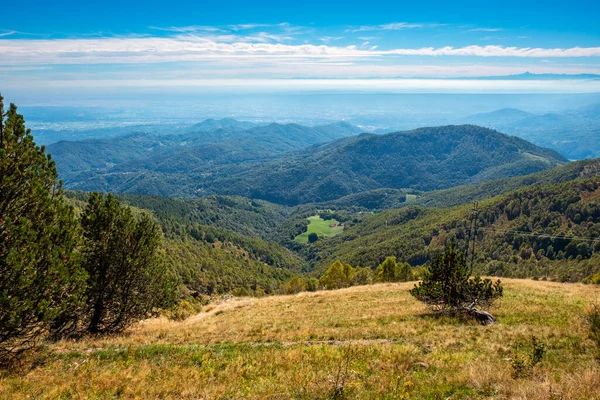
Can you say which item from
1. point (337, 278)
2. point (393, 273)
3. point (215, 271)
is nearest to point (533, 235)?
point (393, 273)

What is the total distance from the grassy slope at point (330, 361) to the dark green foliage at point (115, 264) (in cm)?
192

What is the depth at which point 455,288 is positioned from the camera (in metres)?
22.6

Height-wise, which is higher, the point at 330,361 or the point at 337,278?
the point at 330,361

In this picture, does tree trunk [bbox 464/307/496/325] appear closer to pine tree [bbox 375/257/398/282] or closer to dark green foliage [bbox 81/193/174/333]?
dark green foliage [bbox 81/193/174/333]

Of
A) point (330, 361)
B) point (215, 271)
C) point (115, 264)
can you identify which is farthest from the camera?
point (215, 271)

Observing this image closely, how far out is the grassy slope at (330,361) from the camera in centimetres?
1066

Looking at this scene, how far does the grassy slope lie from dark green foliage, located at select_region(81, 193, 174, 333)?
192 centimetres

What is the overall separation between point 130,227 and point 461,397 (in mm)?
20005

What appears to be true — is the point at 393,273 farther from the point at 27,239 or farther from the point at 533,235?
the point at 533,235

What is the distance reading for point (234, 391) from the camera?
11.2 m

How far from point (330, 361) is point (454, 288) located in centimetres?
1262

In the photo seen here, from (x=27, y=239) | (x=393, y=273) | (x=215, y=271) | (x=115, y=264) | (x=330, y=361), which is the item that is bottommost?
(x=215, y=271)

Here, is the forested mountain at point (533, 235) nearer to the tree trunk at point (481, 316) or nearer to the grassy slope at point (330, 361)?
the tree trunk at point (481, 316)

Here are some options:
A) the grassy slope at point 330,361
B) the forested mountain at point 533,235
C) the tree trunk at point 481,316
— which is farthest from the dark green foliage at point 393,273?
the forested mountain at point 533,235
